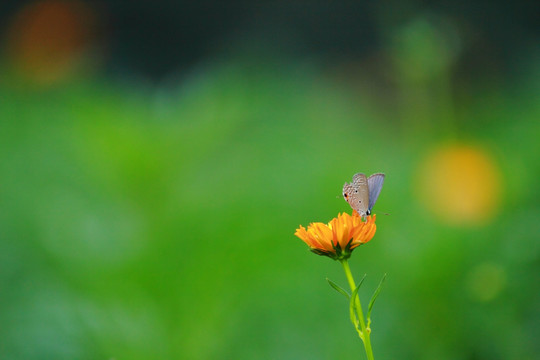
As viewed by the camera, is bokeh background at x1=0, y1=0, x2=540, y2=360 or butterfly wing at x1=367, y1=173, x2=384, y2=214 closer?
butterfly wing at x1=367, y1=173, x2=384, y2=214

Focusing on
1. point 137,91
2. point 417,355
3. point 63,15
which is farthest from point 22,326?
point 63,15

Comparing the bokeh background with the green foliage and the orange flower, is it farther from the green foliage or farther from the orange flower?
the orange flower

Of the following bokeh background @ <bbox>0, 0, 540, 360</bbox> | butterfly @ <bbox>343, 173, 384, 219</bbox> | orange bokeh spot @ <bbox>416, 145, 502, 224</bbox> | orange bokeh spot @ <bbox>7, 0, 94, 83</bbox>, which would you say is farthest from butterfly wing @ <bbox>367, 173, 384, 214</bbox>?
orange bokeh spot @ <bbox>7, 0, 94, 83</bbox>

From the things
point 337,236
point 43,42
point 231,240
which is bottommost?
point 337,236

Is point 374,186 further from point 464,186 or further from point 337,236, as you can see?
point 464,186

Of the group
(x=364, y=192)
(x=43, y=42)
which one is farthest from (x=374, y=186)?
(x=43, y=42)

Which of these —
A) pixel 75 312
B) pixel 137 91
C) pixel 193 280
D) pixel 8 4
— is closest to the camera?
pixel 75 312

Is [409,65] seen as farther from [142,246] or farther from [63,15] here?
Answer: [63,15]
